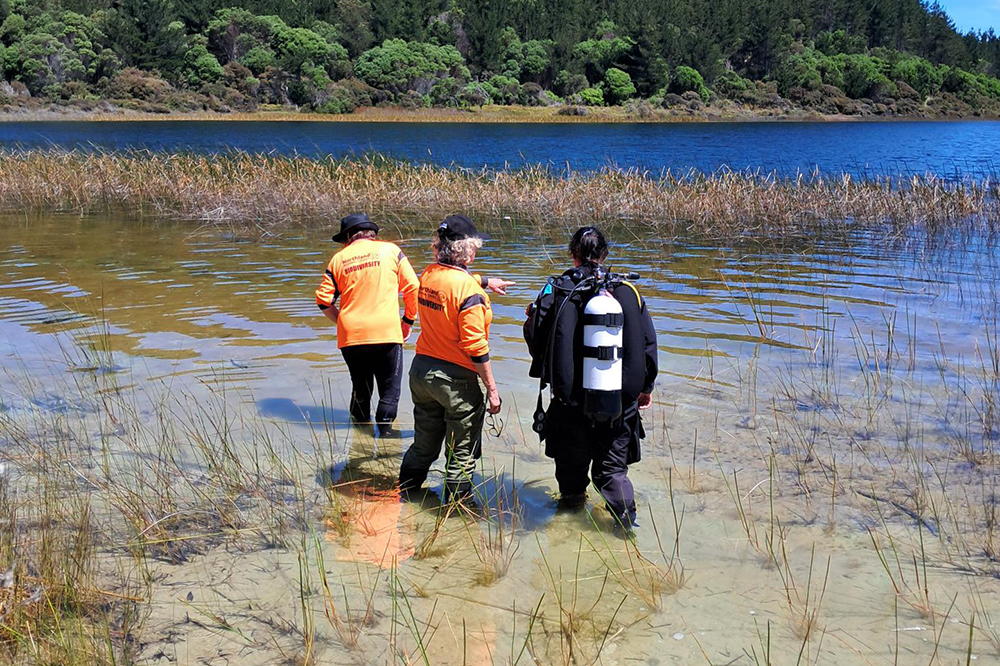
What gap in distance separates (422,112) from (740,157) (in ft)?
193

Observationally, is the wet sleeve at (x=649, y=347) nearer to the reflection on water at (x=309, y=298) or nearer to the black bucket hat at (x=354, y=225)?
the black bucket hat at (x=354, y=225)

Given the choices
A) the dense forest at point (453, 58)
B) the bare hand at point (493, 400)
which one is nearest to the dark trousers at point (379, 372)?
the bare hand at point (493, 400)

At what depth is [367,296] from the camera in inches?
241

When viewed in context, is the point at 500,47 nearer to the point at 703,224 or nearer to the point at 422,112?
the point at 422,112

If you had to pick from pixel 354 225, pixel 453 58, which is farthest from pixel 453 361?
pixel 453 58

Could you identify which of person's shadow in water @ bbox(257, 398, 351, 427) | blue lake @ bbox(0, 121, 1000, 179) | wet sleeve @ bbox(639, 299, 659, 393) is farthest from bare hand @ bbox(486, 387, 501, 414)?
blue lake @ bbox(0, 121, 1000, 179)

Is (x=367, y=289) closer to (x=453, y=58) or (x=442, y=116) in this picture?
(x=442, y=116)

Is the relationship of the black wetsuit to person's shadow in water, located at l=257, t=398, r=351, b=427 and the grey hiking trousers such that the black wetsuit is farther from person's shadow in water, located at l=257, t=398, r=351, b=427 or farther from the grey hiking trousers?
person's shadow in water, located at l=257, t=398, r=351, b=427

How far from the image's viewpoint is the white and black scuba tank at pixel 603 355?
14.9ft

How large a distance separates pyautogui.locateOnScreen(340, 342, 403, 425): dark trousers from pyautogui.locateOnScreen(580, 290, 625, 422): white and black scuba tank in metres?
2.07

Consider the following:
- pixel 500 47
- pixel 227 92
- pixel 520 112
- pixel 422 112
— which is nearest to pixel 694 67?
pixel 500 47

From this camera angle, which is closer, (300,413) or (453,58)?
(300,413)

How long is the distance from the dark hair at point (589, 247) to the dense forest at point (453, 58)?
306 ft

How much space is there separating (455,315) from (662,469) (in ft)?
6.56
